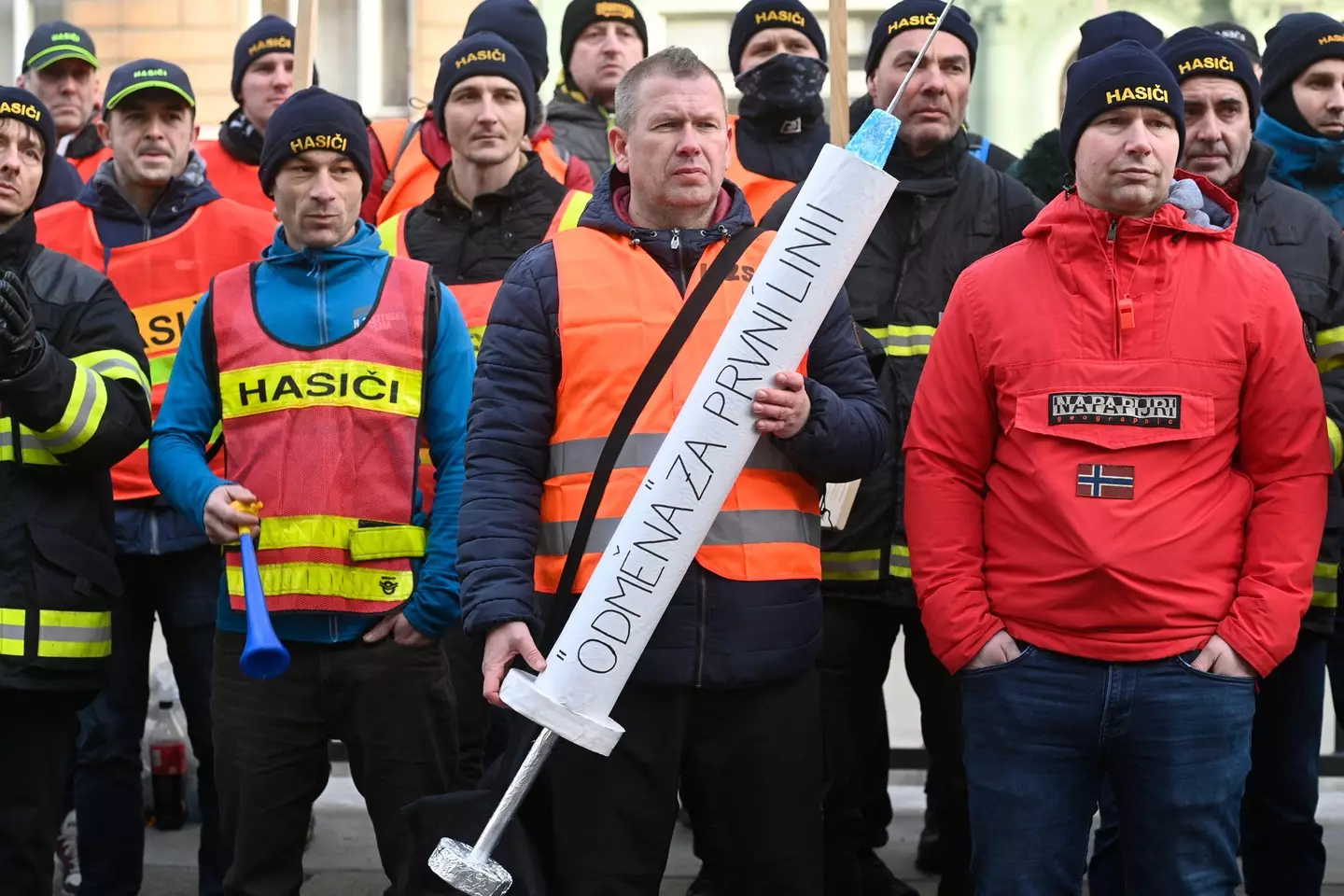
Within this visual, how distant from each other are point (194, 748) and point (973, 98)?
6367mm

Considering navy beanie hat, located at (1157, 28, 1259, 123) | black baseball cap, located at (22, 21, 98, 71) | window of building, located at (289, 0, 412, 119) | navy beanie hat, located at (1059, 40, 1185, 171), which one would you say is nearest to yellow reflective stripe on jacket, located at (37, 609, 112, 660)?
navy beanie hat, located at (1059, 40, 1185, 171)

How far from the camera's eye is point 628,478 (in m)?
3.82

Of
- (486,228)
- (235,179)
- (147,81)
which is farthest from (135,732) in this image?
(235,179)

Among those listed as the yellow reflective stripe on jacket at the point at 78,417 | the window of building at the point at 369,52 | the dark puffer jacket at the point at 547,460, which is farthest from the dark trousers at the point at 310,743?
the window of building at the point at 369,52

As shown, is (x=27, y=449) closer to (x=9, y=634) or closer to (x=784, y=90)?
(x=9, y=634)

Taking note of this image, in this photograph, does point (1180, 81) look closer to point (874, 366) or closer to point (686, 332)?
point (874, 366)

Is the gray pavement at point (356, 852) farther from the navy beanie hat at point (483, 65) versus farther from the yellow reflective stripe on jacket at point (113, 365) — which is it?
the navy beanie hat at point (483, 65)

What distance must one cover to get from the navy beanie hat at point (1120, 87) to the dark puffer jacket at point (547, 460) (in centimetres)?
66

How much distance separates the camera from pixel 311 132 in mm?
4746

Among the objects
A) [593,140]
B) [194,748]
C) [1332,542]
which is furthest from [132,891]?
[1332,542]

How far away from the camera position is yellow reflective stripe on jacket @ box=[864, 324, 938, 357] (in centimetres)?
484

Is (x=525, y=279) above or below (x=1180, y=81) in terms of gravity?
below

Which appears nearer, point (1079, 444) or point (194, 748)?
point (1079, 444)

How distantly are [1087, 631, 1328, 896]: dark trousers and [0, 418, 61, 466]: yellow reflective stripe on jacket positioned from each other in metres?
2.60
